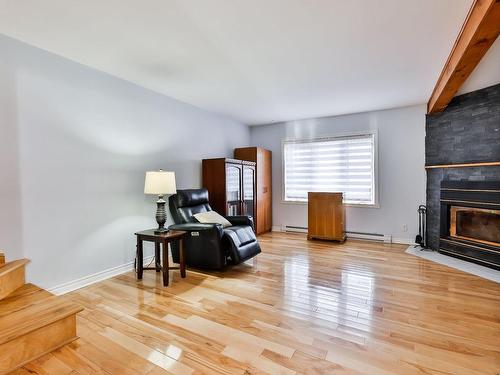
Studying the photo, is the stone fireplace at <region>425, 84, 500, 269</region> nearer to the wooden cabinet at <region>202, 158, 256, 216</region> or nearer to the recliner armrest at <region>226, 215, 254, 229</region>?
the recliner armrest at <region>226, 215, 254, 229</region>

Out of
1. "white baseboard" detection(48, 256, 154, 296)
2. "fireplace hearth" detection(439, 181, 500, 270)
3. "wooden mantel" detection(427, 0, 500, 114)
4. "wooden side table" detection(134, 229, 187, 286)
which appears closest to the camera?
"wooden mantel" detection(427, 0, 500, 114)

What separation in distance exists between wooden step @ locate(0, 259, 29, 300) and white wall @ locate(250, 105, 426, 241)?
4.60 meters

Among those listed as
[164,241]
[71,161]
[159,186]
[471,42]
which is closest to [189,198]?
[159,186]

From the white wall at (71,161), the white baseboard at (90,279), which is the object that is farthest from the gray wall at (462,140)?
the white baseboard at (90,279)

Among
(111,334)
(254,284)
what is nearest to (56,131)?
(111,334)

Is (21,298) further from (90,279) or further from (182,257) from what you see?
(182,257)

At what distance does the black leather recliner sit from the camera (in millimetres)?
3111

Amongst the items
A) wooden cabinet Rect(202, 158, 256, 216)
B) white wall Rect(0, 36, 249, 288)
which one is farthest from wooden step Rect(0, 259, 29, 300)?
wooden cabinet Rect(202, 158, 256, 216)

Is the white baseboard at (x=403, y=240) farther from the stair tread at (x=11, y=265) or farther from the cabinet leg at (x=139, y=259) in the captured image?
the stair tread at (x=11, y=265)

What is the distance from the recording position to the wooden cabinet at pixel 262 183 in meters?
5.16

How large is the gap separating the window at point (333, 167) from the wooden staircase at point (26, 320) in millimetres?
4284

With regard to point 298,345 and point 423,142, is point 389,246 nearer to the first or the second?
point 423,142

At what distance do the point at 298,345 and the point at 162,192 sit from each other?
6.52ft

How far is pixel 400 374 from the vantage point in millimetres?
A: 1499
